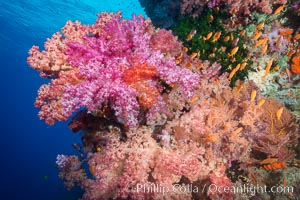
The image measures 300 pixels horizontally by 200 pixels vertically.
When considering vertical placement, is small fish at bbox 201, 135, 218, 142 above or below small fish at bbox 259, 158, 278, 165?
above

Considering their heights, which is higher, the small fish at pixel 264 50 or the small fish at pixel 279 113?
the small fish at pixel 264 50

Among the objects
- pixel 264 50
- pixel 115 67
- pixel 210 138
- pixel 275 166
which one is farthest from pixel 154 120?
pixel 264 50

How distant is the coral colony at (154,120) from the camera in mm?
3355

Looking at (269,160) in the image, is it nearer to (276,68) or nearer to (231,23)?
(276,68)

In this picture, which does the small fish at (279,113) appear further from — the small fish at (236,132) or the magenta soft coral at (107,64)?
the magenta soft coral at (107,64)

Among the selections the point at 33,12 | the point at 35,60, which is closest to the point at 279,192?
the point at 35,60

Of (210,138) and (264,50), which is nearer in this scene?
(210,138)

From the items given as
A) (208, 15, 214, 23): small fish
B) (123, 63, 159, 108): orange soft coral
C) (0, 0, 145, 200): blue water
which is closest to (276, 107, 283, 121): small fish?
(123, 63, 159, 108): orange soft coral

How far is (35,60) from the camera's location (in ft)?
12.5

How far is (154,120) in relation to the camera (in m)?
3.90

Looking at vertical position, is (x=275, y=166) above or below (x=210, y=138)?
below

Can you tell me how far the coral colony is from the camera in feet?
11.0

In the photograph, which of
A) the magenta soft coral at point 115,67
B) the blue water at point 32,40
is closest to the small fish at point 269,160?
the magenta soft coral at point 115,67

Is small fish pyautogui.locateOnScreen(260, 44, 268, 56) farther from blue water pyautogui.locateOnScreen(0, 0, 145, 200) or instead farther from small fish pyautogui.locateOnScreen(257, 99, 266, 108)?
blue water pyautogui.locateOnScreen(0, 0, 145, 200)
